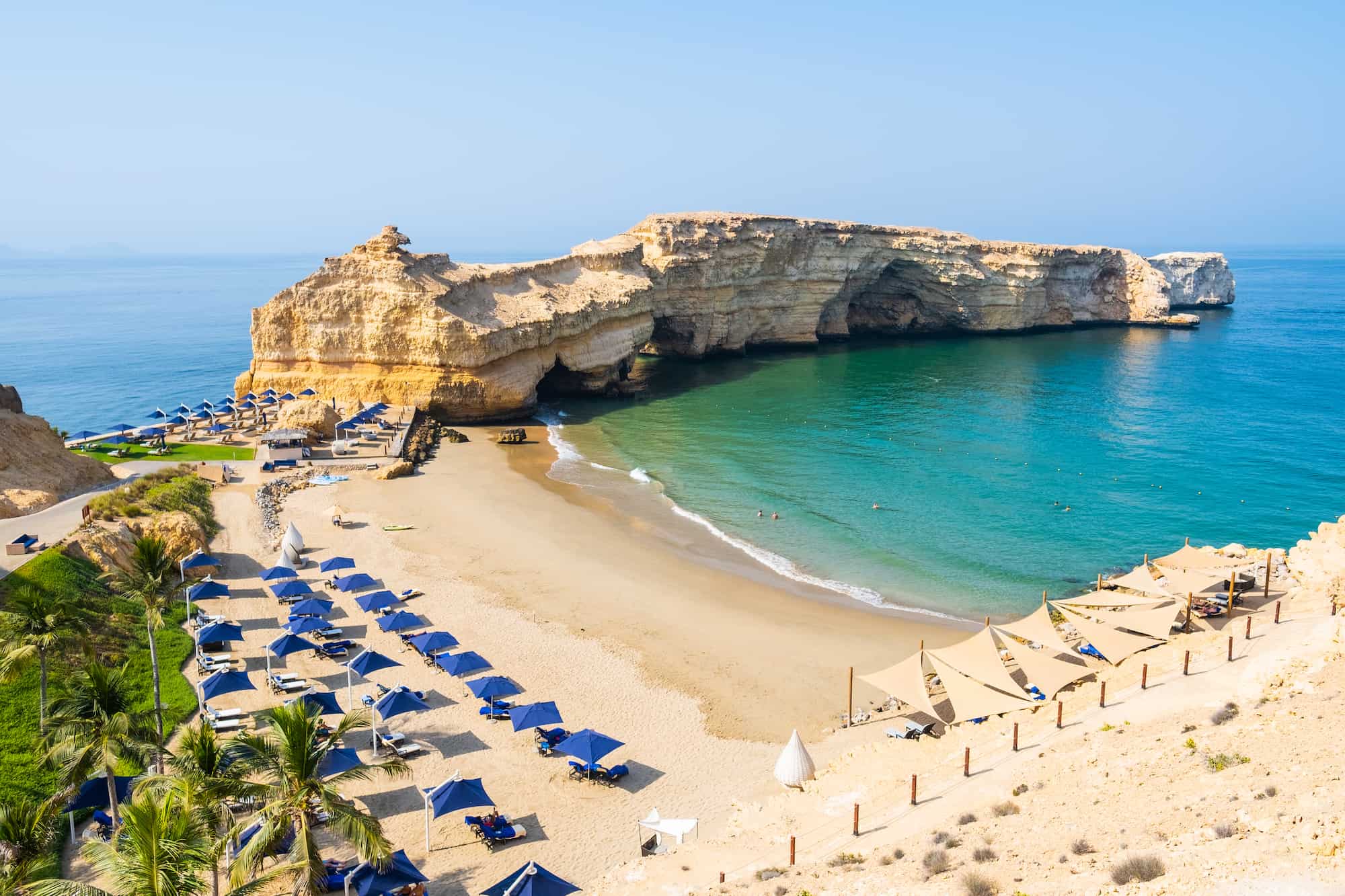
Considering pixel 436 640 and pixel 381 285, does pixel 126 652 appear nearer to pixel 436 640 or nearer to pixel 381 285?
pixel 436 640

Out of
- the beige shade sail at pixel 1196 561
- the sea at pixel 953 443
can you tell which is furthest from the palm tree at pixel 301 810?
the beige shade sail at pixel 1196 561

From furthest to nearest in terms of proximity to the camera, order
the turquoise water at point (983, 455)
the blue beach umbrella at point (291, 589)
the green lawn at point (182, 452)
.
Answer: the green lawn at point (182, 452)
the turquoise water at point (983, 455)
the blue beach umbrella at point (291, 589)

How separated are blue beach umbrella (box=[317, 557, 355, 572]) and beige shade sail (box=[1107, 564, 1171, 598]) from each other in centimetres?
2784

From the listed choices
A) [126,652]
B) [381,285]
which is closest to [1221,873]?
[126,652]

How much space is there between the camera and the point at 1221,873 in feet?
38.0

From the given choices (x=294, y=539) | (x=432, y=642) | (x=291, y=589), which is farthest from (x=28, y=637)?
(x=294, y=539)

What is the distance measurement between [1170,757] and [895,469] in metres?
34.8

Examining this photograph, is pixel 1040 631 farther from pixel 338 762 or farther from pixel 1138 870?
pixel 338 762

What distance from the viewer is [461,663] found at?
85.8ft

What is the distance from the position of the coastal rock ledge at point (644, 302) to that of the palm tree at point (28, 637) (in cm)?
3795

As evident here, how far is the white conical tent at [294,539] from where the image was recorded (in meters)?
35.2

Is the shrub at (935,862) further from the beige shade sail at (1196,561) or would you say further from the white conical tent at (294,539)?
the white conical tent at (294,539)

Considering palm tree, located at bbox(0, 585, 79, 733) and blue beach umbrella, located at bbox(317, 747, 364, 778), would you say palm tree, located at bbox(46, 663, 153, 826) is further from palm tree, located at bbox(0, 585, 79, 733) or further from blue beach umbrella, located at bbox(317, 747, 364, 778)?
blue beach umbrella, located at bbox(317, 747, 364, 778)

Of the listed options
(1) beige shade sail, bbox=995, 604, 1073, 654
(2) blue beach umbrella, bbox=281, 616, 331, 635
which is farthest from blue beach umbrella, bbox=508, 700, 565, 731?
(1) beige shade sail, bbox=995, 604, 1073, 654
